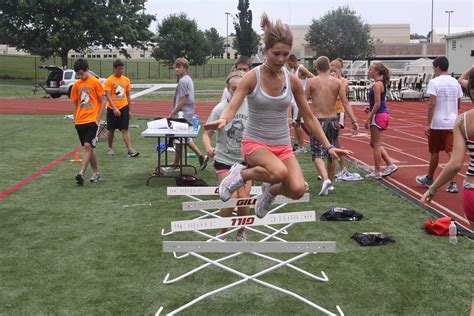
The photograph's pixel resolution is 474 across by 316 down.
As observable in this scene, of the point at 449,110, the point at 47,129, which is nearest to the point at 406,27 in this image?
the point at 47,129

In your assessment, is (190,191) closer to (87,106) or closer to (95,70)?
(87,106)

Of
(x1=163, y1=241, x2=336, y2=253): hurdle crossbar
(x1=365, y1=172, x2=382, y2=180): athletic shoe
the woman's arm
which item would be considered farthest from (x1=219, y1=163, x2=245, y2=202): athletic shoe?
(x1=365, y1=172, x2=382, y2=180): athletic shoe

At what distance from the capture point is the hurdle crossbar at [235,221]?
192 inches

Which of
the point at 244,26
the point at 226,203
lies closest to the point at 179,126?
the point at 226,203

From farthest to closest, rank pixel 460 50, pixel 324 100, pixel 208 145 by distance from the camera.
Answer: pixel 460 50 → pixel 324 100 → pixel 208 145

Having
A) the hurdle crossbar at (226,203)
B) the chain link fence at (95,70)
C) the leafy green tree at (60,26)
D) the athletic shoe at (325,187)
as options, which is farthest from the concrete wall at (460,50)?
the hurdle crossbar at (226,203)

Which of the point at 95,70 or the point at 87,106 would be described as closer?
the point at 87,106

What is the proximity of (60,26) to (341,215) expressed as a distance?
4609cm

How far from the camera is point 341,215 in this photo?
7.29 m

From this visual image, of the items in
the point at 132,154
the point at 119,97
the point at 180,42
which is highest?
the point at 180,42

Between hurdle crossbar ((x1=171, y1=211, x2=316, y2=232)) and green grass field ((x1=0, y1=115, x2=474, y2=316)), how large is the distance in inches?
21.5

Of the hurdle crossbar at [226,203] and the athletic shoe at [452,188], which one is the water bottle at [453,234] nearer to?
the hurdle crossbar at [226,203]

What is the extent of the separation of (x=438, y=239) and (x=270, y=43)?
3.38 meters

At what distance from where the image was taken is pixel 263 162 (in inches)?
178
